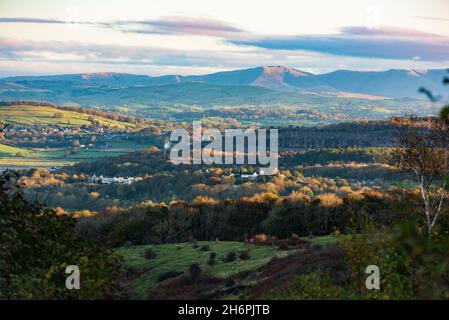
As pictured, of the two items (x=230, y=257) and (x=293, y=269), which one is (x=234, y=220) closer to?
(x=230, y=257)

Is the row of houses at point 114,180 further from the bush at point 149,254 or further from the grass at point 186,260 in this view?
the bush at point 149,254

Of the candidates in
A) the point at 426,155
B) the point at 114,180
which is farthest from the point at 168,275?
the point at 114,180

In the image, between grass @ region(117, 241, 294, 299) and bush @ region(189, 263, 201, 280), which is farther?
grass @ region(117, 241, 294, 299)

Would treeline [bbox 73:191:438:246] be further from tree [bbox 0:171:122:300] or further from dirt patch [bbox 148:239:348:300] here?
tree [bbox 0:171:122:300]

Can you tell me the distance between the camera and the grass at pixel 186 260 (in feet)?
90.8

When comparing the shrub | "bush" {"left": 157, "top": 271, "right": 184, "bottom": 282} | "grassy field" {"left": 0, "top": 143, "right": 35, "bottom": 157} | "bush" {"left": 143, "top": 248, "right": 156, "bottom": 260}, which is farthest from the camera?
"grassy field" {"left": 0, "top": 143, "right": 35, "bottom": 157}

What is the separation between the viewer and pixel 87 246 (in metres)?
18.2

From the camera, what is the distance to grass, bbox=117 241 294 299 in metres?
27.7

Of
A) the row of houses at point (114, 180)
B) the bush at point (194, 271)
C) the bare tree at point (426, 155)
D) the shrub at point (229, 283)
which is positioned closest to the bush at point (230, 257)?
the bush at point (194, 271)

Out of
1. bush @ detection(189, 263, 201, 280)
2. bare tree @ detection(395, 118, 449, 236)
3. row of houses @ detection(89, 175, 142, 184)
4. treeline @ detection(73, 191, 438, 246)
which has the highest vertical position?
bare tree @ detection(395, 118, 449, 236)

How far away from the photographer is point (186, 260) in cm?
3152

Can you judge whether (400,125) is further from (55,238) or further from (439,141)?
(55,238)

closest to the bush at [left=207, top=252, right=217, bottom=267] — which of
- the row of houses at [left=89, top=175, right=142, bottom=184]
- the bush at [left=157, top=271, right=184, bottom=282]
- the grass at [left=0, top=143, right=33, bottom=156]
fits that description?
the bush at [left=157, top=271, right=184, bottom=282]

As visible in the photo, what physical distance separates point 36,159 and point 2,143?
22944mm
